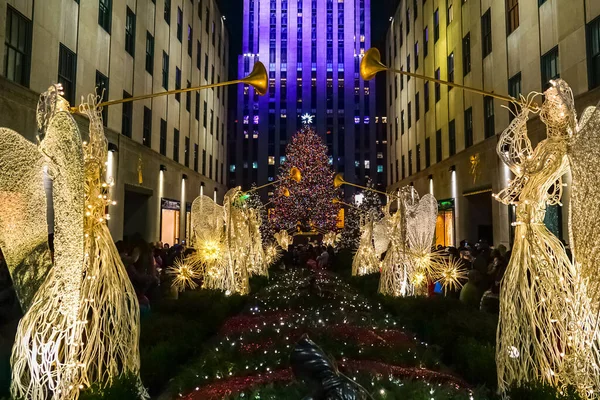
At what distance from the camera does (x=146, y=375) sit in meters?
6.00

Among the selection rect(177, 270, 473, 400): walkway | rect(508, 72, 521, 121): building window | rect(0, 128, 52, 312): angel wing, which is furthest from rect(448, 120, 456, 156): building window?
rect(0, 128, 52, 312): angel wing

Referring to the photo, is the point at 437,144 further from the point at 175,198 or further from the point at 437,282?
the point at 437,282

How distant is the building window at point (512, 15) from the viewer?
18.3m

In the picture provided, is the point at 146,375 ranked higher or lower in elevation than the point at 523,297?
lower

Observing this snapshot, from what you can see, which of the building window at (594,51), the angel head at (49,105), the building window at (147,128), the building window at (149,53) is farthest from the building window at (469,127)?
the angel head at (49,105)

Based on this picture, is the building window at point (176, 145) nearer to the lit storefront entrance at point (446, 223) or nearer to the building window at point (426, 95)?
the lit storefront entrance at point (446, 223)

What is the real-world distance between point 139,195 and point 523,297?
69.5 ft

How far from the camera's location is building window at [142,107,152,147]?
2319 centimetres

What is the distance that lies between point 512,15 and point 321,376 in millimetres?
20265

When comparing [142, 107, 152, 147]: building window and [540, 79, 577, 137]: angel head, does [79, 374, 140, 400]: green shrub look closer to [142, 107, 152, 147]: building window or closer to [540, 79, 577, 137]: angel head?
[540, 79, 577, 137]: angel head

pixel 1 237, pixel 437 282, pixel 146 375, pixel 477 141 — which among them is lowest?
pixel 146 375

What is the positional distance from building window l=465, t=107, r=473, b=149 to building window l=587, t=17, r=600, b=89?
10.0 meters

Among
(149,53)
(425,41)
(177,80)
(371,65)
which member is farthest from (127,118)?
(425,41)

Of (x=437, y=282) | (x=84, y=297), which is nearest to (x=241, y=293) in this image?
(x=437, y=282)
